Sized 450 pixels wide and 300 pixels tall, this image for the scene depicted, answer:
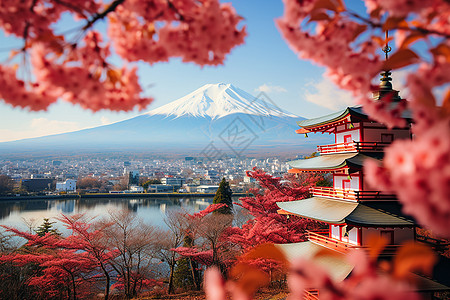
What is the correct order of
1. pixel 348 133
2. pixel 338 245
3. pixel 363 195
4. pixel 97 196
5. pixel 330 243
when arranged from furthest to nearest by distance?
pixel 97 196, pixel 348 133, pixel 330 243, pixel 338 245, pixel 363 195

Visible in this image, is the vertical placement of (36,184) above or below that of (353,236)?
below

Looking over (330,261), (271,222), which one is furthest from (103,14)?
(271,222)

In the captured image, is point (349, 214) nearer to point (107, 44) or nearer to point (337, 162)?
point (337, 162)

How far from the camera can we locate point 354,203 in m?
4.76

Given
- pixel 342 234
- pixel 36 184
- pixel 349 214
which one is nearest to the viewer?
pixel 349 214

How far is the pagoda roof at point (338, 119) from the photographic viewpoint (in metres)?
4.68

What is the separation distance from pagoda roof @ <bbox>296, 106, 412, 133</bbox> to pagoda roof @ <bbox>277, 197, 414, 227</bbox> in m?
1.40

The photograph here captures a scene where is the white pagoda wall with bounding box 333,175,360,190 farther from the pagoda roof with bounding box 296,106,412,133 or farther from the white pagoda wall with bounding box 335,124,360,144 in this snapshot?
the pagoda roof with bounding box 296,106,412,133

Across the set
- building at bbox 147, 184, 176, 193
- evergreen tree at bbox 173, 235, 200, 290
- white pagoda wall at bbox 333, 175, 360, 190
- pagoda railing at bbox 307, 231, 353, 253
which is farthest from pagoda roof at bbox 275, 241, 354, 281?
building at bbox 147, 184, 176, 193

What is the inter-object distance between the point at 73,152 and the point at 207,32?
138 meters

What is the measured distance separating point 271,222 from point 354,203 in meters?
3.64

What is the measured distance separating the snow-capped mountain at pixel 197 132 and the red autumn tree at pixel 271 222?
58646mm

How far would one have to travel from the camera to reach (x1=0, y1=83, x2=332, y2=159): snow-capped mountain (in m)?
88.3

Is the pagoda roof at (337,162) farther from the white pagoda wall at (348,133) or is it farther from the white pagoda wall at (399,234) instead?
the white pagoda wall at (399,234)
